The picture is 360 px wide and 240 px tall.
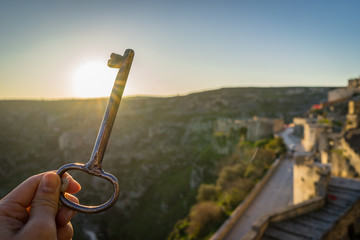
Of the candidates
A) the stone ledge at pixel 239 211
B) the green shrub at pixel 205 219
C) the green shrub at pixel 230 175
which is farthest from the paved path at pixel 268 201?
the green shrub at pixel 230 175

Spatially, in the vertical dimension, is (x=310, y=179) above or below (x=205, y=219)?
above

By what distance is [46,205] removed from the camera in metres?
1.33

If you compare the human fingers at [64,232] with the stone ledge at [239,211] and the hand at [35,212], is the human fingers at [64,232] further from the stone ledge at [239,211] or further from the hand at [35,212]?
the stone ledge at [239,211]

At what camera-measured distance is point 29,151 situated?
5678cm

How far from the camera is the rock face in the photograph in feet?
108

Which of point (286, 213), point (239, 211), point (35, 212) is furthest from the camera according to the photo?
point (239, 211)

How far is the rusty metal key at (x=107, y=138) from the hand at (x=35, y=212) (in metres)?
0.08

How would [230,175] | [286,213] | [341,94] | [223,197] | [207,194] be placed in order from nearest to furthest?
1. [286,213]
2. [223,197]
3. [207,194]
4. [230,175]
5. [341,94]

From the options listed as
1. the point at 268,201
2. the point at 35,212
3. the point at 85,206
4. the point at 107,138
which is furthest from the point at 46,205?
the point at 268,201

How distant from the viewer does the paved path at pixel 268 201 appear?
9.87 m

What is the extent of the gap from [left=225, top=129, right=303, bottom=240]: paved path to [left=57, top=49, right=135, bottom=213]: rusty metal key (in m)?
9.50

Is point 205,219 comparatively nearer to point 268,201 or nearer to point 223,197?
point 223,197

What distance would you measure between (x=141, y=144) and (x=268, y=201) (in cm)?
5070

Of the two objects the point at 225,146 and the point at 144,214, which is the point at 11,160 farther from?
the point at 225,146
